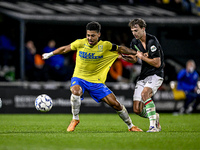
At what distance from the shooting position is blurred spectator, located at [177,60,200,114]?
17.9 metres

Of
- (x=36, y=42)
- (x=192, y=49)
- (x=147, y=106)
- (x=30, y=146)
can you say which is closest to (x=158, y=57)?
(x=147, y=106)

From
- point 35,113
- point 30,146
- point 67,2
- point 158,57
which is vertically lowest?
point 35,113

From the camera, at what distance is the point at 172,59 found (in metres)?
20.6

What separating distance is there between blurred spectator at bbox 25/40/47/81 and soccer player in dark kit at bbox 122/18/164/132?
848cm

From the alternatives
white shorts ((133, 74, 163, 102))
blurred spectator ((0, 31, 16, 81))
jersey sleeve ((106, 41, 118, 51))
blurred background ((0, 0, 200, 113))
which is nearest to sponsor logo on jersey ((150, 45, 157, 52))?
white shorts ((133, 74, 163, 102))

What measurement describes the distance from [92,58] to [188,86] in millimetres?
9567

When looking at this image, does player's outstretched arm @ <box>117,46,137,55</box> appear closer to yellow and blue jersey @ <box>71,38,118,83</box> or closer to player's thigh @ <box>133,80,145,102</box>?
yellow and blue jersey @ <box>71,38,118,83</box>

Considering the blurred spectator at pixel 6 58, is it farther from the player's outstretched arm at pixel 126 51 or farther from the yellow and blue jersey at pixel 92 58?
the player's outstretched arm at pixel 126 51

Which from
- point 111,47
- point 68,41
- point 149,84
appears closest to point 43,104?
point 111,47

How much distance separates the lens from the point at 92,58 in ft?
30.5

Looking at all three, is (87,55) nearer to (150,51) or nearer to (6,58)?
(150,51)

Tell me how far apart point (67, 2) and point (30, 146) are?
13.2 meters

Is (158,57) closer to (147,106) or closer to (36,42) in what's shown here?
(147,106)

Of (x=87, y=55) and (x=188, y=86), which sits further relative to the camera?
(x=188, y=86)
